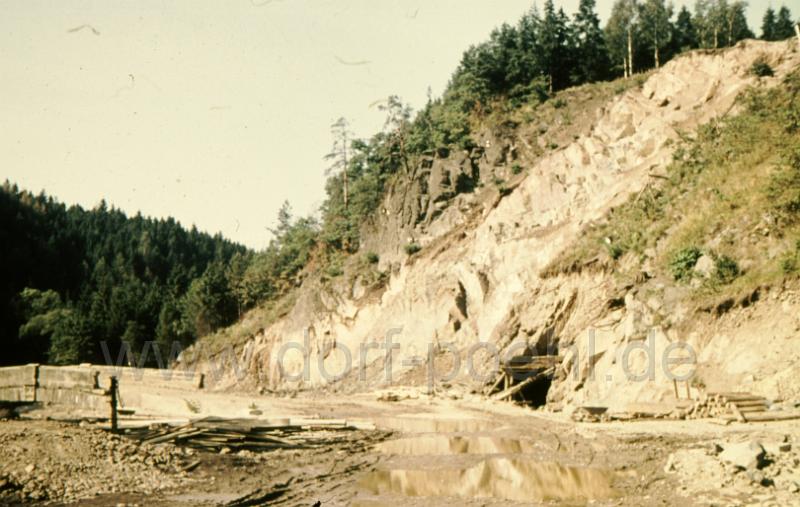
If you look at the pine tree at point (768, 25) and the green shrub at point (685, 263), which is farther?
the pine tree at point (768, 25)

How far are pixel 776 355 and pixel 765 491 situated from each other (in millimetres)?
8237

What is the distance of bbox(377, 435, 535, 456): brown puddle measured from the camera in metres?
15.0

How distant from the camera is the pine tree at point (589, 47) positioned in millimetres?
56062

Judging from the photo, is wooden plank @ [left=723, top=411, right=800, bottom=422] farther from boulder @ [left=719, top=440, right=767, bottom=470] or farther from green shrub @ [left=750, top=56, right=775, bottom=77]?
green shrub @ [left=750, top=56, right=775, bottom=77]

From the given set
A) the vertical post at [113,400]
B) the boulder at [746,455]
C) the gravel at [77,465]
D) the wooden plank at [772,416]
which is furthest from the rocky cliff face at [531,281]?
the vertical post at [113,400]

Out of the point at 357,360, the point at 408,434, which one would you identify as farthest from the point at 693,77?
the point at 408,434

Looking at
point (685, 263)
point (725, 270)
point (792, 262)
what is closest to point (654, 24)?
point (685, 263)

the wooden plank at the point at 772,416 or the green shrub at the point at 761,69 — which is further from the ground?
the green shrub at the point at 761,69

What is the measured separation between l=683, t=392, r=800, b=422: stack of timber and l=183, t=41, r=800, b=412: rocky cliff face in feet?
3.48

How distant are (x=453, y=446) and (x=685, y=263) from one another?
36.4 feet

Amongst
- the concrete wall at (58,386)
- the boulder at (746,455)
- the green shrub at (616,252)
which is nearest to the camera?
the boulder at (746,455)

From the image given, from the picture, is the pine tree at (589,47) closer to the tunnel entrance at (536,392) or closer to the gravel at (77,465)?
the tunnel entrance at (536,392)

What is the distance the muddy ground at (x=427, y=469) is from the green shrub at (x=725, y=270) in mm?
5831

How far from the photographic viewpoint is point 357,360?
3541cm
